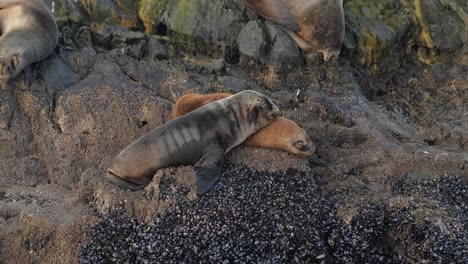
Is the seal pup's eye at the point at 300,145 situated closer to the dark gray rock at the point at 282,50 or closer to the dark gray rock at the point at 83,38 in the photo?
the dark gray rock at the point at 282,50

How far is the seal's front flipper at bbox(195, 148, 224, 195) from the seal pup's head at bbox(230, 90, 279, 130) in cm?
74

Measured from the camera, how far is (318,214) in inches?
246

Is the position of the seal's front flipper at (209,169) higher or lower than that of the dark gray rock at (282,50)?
lower

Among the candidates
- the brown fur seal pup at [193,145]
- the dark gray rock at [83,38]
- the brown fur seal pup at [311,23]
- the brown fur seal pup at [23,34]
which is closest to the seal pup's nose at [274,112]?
the brown fur seal pup at [193,145]

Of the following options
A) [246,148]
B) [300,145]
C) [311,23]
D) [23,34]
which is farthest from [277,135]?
[23,34]

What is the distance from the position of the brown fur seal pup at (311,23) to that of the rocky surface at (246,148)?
0.19 m

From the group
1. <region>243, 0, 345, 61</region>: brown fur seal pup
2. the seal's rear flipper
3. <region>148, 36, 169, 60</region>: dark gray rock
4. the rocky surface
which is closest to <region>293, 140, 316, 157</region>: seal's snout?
the rocky surface

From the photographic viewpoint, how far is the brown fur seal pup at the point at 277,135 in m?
7.01

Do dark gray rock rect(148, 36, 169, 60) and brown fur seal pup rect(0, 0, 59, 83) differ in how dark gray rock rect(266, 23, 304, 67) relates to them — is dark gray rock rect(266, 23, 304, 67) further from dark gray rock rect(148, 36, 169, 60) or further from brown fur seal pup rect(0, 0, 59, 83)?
brown fur seal pup rect(0, 0, 59, 83)

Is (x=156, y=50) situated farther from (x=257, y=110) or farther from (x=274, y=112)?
(x=274, y=112)

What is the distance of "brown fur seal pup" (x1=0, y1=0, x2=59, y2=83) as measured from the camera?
7551 millimetres

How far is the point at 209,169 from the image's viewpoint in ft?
21.2

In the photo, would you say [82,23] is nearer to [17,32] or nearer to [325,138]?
[17,32]

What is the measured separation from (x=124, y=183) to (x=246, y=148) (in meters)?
1.54
